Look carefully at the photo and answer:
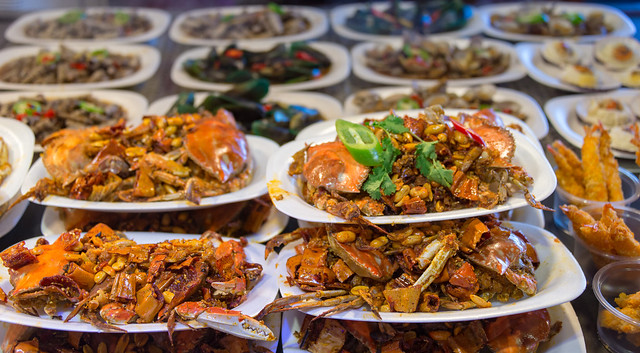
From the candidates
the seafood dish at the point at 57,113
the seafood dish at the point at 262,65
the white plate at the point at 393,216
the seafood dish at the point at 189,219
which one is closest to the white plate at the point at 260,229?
the seafood dish at the point at 189,219

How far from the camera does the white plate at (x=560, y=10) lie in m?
4.46

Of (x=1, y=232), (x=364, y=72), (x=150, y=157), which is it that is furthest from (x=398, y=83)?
(x=1, y=232)

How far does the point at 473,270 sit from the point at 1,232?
2.24m

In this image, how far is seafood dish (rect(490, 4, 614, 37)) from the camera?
15.0 ft

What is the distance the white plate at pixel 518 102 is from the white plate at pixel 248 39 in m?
1.21

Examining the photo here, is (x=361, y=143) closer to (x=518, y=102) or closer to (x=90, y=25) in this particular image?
(x=518, y=102)

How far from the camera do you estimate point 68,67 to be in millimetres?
4059

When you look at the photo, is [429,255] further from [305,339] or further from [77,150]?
[77,150]

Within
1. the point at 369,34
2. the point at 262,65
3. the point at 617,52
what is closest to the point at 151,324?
the point at 262,65

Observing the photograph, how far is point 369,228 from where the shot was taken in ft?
6.57

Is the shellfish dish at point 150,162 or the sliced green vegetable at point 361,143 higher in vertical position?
the sliced green vegetable at point 361,143

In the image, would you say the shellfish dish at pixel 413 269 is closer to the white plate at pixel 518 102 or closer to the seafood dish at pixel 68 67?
the white plate at pixel 518 102

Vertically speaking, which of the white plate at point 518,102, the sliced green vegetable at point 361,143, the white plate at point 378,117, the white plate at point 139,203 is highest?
the sliced green vegetable at point 361,143

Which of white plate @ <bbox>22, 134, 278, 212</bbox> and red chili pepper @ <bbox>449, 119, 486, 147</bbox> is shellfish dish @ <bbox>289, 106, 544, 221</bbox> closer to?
red chili pepper @ <bbox>449, 119, 486, 147</bbox>
